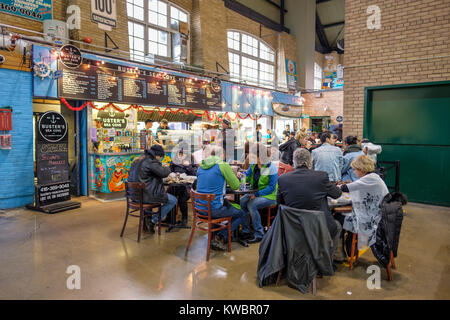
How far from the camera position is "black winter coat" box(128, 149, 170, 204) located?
183 inches

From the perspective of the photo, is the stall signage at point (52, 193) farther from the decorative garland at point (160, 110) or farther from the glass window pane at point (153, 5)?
the glass window pane at point (153, 5)

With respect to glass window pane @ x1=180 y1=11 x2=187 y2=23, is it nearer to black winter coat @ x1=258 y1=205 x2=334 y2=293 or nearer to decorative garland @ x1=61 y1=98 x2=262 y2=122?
decorative garland @ x1=61 y1=98 x2=262 y2=122

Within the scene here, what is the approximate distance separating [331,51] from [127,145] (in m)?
17.2

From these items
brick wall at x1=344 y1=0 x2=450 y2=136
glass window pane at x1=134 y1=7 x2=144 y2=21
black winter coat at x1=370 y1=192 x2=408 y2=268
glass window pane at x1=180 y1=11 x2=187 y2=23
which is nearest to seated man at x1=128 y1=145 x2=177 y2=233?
black winter coat at x1=370 y1=192 x2=408 y2=268

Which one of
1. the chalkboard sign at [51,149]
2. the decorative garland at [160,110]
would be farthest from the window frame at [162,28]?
the chalkboard sign at [51,149]

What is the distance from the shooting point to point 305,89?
16.2 meters

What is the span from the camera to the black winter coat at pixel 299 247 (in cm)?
304

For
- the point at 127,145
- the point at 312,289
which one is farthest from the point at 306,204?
the point at 127,145

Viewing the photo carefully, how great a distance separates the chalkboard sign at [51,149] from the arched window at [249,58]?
7.81 m

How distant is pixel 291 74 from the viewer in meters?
16.0

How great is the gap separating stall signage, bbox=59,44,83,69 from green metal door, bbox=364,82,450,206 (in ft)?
21.8

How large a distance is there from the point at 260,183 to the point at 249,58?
1114cm

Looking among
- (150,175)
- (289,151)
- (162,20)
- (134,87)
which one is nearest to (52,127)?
(134,87)

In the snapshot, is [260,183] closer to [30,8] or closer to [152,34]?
[30,8]
